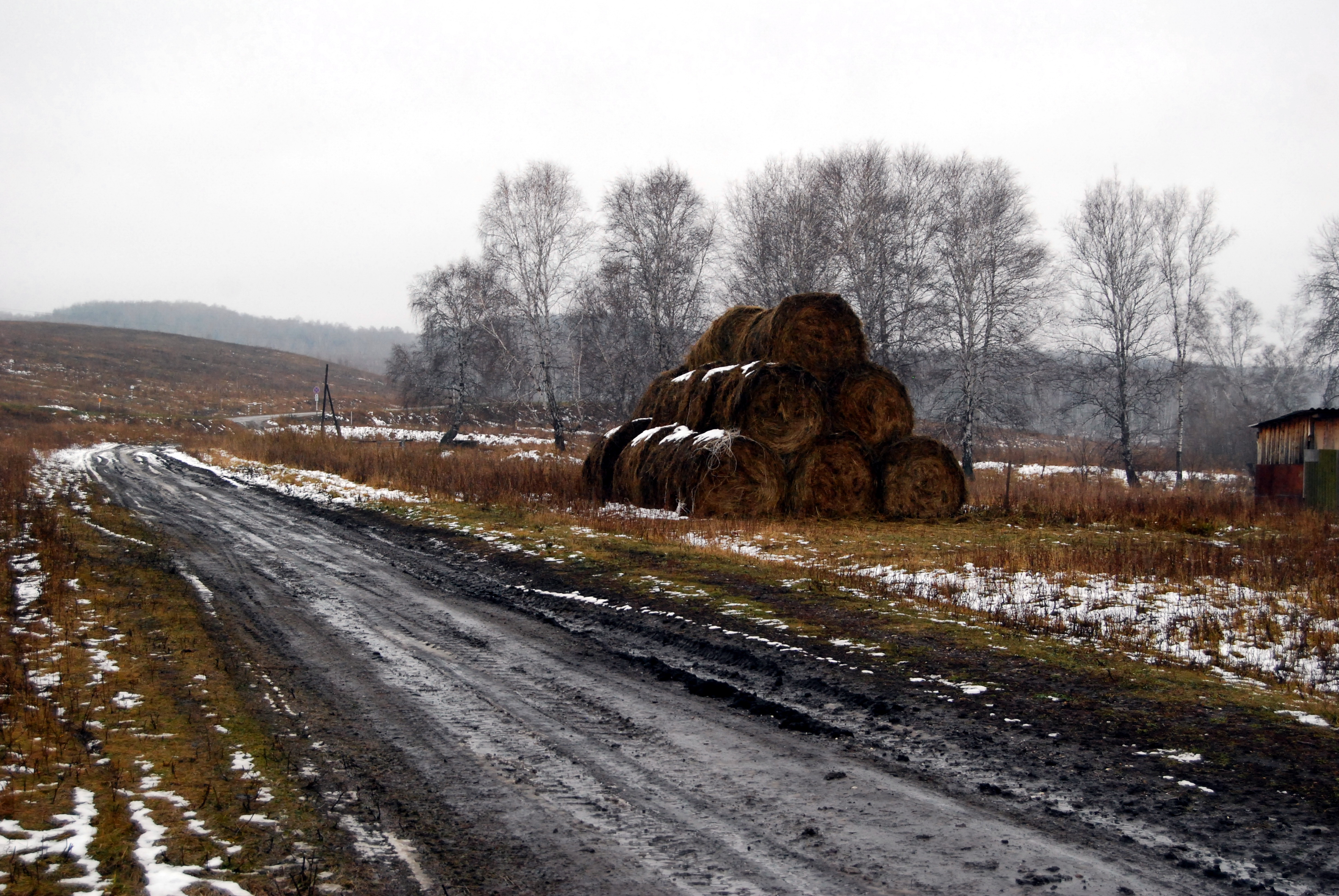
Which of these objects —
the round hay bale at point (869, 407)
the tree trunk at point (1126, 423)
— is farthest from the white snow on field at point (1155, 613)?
the tree trunk at point (1126, 423)

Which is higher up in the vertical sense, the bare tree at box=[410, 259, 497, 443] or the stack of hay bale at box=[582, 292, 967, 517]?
the bare tree at box=[410, 259, 497, 443]

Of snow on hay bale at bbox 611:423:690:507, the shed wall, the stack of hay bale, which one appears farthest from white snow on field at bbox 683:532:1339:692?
the shed wall

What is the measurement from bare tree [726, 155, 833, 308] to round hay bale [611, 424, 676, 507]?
46.5 feet

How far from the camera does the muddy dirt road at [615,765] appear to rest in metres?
3.21

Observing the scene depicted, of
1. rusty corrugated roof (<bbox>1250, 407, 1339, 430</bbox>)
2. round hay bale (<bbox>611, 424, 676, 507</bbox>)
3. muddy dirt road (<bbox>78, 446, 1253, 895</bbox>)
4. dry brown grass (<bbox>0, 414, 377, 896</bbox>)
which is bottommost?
muddy dirt road (<bbox>78, 446, 1253, 895</bbox>)

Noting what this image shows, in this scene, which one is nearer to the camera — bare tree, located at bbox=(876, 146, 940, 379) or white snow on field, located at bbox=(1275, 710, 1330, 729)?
white snow on field, located at bbox=(1275, 710, 1330, 729)

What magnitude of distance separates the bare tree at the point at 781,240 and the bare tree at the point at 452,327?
1216 cm

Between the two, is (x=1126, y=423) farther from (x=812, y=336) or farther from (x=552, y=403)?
(x=552, y=403)

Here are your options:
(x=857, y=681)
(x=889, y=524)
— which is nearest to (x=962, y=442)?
(x=889, y=524)

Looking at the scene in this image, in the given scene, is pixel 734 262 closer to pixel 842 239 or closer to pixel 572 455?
pixel 842 239

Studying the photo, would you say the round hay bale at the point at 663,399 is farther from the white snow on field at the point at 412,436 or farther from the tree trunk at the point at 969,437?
the white snow on field at the point at 412,436

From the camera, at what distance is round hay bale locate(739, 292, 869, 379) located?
1573 centimetres

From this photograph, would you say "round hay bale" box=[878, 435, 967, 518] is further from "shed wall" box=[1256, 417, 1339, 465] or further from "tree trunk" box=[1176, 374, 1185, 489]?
"tree trunk" box=[1176, 374, 1185, 489]

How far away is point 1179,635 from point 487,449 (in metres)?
33.3
